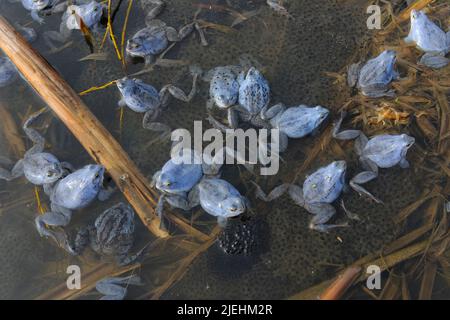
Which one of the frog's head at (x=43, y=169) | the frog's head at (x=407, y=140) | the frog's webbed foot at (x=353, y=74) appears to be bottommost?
the frog's head at (x=43, y=169)

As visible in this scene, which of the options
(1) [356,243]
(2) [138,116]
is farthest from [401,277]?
(2) [138,116]

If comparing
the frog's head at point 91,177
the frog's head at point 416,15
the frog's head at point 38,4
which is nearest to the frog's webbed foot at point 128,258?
the frog's head at point 91,177

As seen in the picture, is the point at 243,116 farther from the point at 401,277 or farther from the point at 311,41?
the point at 401,277

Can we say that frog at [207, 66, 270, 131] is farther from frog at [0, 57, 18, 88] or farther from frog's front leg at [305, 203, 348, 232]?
frog at [0, 57, 18, 88]

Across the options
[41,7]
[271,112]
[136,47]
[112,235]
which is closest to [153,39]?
[136,47]

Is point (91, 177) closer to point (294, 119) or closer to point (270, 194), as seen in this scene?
point (270, 194)

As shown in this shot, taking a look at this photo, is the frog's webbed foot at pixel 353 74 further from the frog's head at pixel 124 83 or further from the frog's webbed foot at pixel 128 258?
the frog's webbed foot at pixel 128 258
